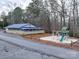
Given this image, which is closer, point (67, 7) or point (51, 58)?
point (51, 58)

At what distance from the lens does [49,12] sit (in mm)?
23078

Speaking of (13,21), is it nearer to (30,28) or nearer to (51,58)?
(30,28)

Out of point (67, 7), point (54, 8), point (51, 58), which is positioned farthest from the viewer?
point (54, 8)

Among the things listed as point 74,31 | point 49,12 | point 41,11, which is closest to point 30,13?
point 41,11

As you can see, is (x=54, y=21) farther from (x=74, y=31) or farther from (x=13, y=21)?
(x=13, y=21)

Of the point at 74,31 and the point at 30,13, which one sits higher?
the point at 30,13

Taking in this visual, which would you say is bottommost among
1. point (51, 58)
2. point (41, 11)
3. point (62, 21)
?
point (51, 58)

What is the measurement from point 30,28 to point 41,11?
4.53 m

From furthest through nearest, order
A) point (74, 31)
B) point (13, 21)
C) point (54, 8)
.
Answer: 1. point (13, 21)
2. point (54, 8)
3. point (74, 31)

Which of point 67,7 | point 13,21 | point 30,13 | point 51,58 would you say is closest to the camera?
point 51,58

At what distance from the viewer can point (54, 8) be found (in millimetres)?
22047

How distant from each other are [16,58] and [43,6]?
17.1 m

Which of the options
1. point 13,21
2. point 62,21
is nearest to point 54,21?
point 62,21

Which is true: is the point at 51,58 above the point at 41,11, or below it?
below
